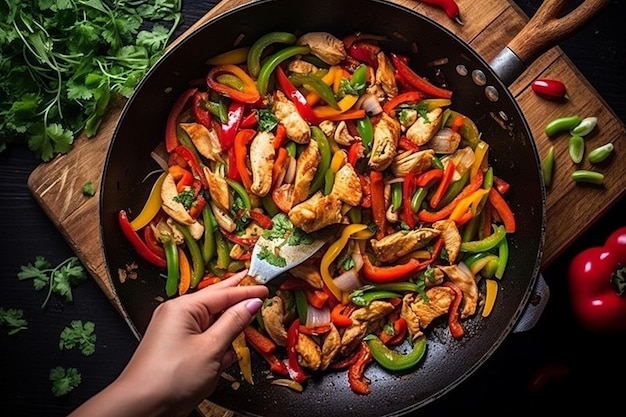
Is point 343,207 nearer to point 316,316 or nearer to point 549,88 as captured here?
point 316,316

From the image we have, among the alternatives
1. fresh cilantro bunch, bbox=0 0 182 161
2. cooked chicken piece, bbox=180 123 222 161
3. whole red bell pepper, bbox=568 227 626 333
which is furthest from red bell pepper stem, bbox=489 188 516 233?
fresh cilantro bunch, bbox=0 0 182 161

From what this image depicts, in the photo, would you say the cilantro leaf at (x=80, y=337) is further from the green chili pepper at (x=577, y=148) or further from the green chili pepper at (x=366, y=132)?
the green chili pepper at (x=577, y=148)

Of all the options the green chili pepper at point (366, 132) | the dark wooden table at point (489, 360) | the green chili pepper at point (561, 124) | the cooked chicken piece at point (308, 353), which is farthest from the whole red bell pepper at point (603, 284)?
the cooked chicken piece at point (308, 353)

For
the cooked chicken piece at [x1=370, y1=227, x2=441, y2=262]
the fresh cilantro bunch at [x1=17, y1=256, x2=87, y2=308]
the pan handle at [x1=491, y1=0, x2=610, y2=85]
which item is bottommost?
the fresh cilantro bunch at [x1=17, y1=256, x2=87, y2=308]

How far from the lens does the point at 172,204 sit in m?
3.24

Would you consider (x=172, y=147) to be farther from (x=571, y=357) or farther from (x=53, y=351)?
(x=571, y=357)

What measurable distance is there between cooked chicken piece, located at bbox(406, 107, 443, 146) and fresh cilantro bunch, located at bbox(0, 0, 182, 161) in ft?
4.18

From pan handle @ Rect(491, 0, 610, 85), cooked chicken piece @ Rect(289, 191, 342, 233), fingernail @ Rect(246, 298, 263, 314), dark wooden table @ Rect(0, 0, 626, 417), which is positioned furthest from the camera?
dark wooden table @ Rect(0, 0, 626, 417)

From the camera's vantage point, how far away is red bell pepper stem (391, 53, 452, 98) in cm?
337

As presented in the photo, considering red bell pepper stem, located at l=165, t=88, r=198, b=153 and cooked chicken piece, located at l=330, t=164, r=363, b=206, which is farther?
red bell pepper stem, located at l=165, t=88, r=198, b=153

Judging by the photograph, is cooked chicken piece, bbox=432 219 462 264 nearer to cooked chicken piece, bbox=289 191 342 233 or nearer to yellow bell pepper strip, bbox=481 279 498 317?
yellow bell pepper strip, bbox=481 279 498 317

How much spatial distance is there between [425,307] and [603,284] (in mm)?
961

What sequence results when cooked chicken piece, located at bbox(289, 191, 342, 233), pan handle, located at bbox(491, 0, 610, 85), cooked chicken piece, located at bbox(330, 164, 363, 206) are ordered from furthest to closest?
1. cooked chicken piece, located at bbox(330, 164, 363, 206)
2. cooked chicken piece, located at bbox(289, 191, 342, 233)
3. pan handle, located at bbox(491, 0, 610, 85)

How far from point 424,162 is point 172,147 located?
1164mm
